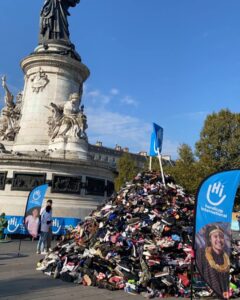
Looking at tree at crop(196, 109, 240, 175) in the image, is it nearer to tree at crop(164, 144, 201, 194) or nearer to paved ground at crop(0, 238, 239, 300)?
tree at crop(164, 144, 201, 194)

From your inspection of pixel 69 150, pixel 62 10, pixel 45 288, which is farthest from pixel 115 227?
pixel 62 10

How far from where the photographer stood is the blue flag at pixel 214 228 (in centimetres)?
561

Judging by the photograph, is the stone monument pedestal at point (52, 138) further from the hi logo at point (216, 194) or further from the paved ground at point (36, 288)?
the hi logo at point (216, 194)

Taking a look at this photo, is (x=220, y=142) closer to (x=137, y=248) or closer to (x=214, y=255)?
(x=137, y=248)

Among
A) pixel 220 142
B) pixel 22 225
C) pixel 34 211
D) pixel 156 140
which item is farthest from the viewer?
pixel 220 142

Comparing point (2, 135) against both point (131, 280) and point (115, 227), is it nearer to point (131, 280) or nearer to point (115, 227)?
point (115, 227)

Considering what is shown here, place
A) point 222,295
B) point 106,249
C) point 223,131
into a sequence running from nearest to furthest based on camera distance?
point 222,295
point 106,249
point 223,131

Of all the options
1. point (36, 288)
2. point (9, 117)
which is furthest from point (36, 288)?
point (9, 117)

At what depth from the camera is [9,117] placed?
81.7 feet

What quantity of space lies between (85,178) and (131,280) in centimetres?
1195

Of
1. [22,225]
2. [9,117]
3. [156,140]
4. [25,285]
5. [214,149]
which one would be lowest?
[25,285]

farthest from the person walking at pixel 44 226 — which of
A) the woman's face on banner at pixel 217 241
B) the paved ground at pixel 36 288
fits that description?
the woman's face on banner at pixel 217 241

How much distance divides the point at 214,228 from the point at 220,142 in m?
30.2

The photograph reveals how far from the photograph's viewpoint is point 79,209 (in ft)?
61.7
